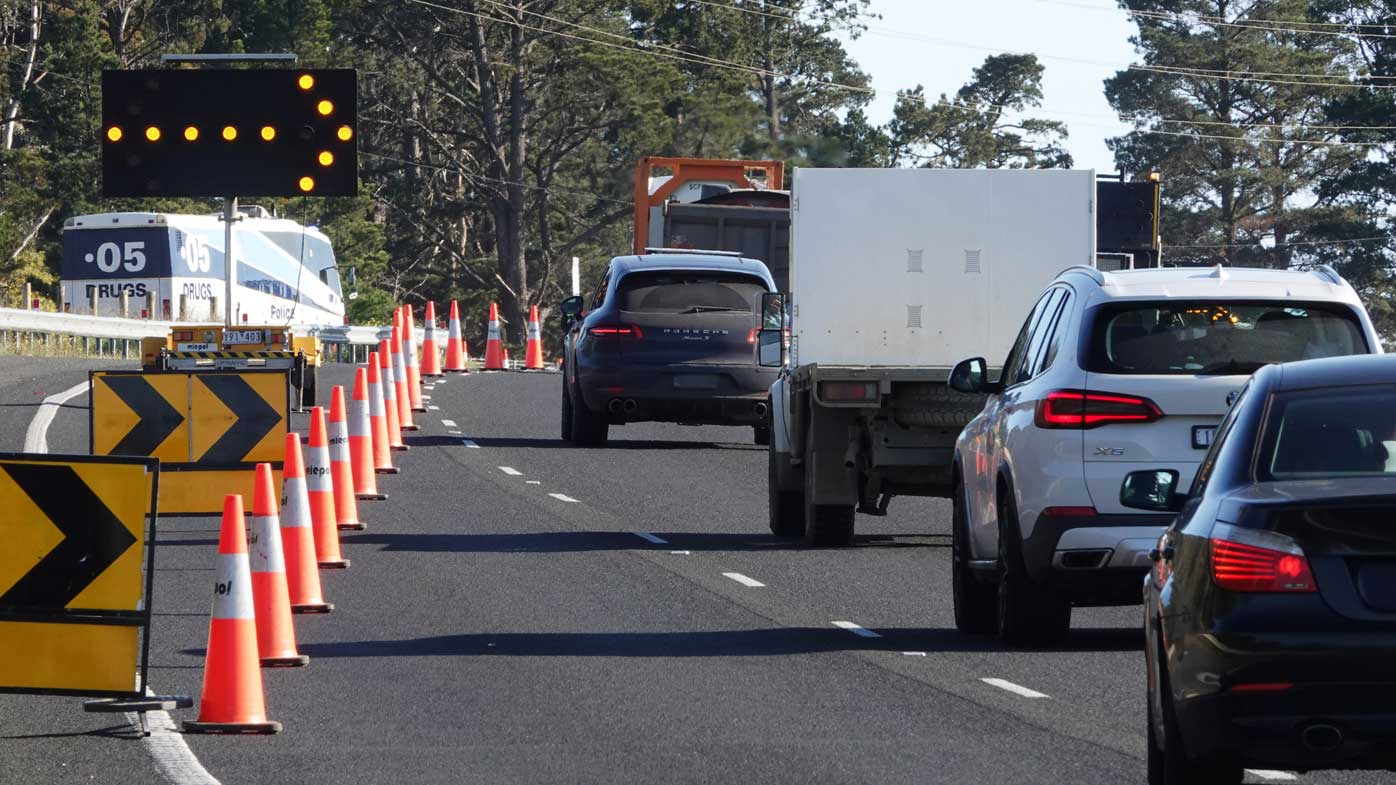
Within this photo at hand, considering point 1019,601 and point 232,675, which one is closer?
point 232,675

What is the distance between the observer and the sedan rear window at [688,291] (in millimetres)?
23062

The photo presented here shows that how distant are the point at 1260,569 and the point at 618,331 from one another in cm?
1672

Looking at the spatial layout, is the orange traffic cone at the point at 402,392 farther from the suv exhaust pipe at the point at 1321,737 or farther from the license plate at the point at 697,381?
the suv exhaust pipe at the point at 1321,737

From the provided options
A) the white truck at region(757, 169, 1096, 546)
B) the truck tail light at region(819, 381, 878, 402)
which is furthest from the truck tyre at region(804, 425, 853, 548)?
the truck tail light at region(819, 381, 878, 402)

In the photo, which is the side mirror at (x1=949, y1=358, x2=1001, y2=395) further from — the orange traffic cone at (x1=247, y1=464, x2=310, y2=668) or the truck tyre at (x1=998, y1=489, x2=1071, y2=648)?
the orange traffic cone at (x1=247, y1=464, x2=310, y2=668)

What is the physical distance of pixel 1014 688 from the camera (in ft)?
33.8

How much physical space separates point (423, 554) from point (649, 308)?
25.8 feet

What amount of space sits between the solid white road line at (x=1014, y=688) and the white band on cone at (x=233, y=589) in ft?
9.98

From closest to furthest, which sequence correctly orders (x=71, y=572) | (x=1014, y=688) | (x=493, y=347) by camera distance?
1. (x=71, y=572)
2. (x=1014, y=688)
3. (x=493, y=347)

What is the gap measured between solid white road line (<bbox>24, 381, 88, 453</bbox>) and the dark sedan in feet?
44.0

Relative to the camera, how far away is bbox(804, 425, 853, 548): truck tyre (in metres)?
16.1

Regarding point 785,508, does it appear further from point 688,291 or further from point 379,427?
point 688,291

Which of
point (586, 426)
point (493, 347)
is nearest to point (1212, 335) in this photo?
point (586, 426)

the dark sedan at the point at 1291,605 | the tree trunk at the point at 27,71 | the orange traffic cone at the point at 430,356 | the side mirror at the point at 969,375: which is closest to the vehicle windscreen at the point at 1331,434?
the dark sedan at the point at 1291,605
